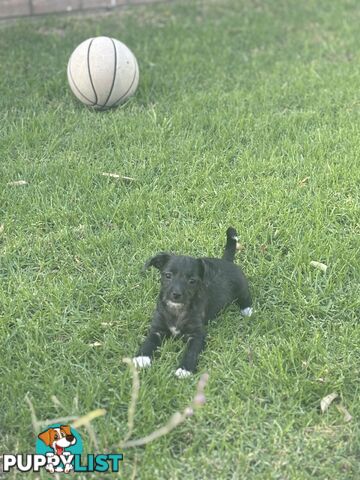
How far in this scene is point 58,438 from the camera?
2699 mm

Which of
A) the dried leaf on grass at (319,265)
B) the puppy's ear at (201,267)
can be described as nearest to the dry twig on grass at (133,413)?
the puppy's ear at (201,267)

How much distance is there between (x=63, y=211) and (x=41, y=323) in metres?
1.07

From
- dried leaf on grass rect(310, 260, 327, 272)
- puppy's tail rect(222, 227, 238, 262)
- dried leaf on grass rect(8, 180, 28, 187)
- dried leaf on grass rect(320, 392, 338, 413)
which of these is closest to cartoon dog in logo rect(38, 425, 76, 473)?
dried leaf on grass rect(320, 392, 338, 413)

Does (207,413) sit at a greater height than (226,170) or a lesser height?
lesser

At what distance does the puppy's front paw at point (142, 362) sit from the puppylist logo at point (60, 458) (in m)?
0.49

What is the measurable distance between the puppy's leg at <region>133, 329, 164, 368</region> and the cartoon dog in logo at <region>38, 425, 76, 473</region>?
500mm

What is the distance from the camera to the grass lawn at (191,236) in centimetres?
282

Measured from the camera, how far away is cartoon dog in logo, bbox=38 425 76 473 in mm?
2670

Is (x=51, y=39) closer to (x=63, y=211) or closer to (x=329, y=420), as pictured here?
(x=63, y=211)

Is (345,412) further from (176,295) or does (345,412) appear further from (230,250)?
(230,250)

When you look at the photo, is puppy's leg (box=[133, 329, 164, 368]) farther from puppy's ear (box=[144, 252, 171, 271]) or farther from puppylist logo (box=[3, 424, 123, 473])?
puppylist logo (box=[3, 424, 123, 473])

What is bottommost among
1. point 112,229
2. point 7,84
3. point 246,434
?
point 246,434

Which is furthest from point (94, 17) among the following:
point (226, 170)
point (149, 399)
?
point (149, 399)

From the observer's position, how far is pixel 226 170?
187 inches
